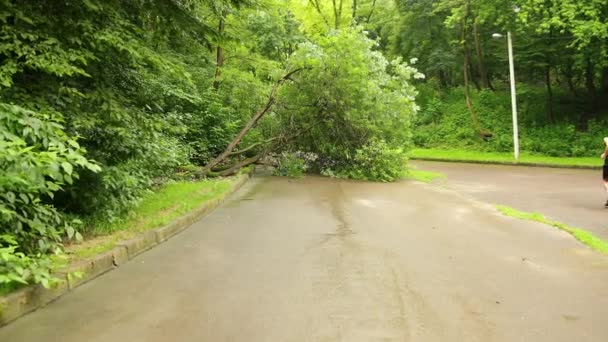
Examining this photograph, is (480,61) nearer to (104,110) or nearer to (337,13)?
(337,13)

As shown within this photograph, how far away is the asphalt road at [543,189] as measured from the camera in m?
11.8

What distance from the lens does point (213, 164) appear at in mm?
17188

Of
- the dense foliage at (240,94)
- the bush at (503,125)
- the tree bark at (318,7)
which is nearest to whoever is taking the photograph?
the dense foliage at (240,94)

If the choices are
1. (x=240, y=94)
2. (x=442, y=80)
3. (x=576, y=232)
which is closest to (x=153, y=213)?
(x=576, y=232)

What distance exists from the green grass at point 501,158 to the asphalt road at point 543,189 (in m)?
1.30

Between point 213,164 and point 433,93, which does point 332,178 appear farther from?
point 433,93

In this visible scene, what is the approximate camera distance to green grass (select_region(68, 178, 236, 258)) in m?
6.79

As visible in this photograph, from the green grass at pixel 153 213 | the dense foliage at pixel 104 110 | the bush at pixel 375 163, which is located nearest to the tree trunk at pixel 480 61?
the bush at pixel 375 163

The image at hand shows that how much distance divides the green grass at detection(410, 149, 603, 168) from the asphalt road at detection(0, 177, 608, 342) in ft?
43.3

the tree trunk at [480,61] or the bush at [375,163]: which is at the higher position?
the tree trunk at [480,61]

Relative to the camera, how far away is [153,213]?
9.28 metres

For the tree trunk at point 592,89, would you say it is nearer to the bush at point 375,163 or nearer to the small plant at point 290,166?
the bush at point 375,163

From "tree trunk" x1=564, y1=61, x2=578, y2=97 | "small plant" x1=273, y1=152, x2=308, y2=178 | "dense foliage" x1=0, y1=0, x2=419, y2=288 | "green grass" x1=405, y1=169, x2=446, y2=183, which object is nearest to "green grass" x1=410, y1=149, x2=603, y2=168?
"green grass" x1=405, y1=169, x2=446, y2=183

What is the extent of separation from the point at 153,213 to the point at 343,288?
4.71 m
